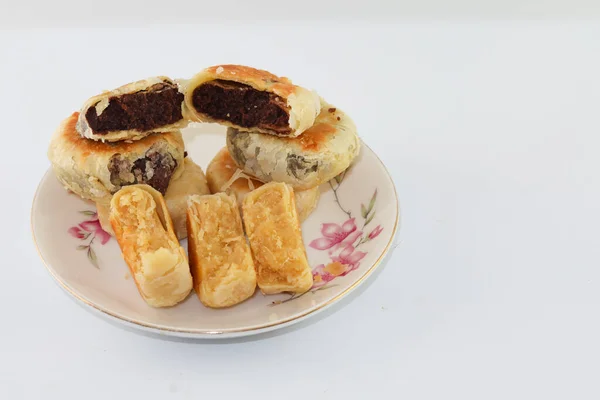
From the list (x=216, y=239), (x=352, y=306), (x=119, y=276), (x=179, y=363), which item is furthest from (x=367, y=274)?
(x=119, y=276)

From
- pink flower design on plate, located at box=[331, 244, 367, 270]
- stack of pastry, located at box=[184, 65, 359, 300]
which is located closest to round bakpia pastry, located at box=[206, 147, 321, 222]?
stack of pastry, located at box=[184, 65, 359, 300]

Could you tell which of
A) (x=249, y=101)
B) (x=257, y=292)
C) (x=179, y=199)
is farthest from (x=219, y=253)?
(x=249, y=101)

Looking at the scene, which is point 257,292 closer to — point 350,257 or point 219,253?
point 219,253

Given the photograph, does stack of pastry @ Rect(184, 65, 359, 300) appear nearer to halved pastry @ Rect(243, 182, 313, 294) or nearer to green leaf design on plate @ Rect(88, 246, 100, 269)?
halved pastry @ Rect(243, 182, 313, 294)

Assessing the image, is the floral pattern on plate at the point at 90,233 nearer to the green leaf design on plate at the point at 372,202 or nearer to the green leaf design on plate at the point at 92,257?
the green leaf design on plate at the point at 92,257

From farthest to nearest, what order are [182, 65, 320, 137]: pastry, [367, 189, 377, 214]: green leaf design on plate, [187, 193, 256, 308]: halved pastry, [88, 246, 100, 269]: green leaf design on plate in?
1. [367, 189, 377, 214]: green leaf design on plate
2. [182, 65, 320, 137]: pastry
3. [88, 246, 100, 269]: green leaf design on plate
4. [187, 193, 256, 308]: halved pastry

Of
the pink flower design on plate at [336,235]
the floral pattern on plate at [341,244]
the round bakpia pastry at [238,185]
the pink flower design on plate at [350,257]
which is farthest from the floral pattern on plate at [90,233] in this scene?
the pink flower design on plate at [350,257]

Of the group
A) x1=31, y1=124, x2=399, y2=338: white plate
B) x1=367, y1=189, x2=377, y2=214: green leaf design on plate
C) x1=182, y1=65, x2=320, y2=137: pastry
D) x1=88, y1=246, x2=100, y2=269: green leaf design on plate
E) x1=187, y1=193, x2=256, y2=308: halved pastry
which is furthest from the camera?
x1=367, y1=189, x2=377, y2=214: green leaf design on plate

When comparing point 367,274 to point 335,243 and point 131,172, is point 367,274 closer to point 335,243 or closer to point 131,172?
point 335,243
